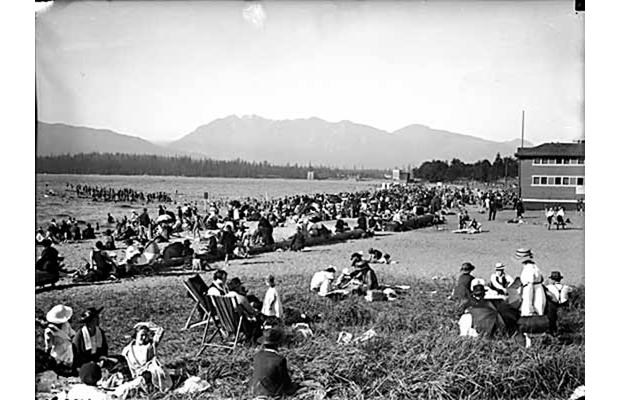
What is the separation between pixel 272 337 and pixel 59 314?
1074 millimetres

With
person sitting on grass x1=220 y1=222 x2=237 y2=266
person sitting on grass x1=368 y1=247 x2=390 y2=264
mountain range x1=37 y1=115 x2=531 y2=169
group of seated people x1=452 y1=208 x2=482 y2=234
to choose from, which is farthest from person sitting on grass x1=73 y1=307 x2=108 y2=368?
group of seated people x1=452 y1=208 x2=482 y2=234

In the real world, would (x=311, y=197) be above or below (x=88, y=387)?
above

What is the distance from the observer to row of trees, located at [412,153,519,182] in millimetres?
3920

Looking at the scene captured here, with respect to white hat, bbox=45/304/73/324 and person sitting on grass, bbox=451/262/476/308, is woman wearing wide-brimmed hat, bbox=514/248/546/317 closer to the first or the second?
person sitting on grass, bbox=451/262/476/308

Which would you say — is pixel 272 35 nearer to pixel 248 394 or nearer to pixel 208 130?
pixel 208 130

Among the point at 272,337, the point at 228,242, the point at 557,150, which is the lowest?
the point at 272,337

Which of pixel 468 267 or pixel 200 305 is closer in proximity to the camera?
pixel 200 305

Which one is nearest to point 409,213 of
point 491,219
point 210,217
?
point 491,219

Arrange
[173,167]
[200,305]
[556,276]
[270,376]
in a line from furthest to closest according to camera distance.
Result: [173,167] → [556,276] → [200,305] → [270,376]

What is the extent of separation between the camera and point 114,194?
152 inches

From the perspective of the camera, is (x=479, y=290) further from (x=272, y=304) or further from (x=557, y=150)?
(x=272, y=304)

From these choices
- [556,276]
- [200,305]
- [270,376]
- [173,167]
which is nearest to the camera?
[270,376]

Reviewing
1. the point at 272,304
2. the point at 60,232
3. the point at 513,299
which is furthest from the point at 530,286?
the point at 60,232
